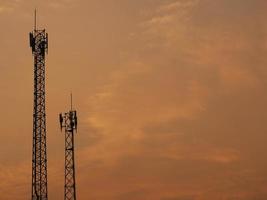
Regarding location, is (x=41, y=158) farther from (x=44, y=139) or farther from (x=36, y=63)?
(x=36, y=63)

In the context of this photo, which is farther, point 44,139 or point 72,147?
point 72,147

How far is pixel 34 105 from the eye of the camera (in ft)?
359

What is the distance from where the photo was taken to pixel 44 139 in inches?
4277

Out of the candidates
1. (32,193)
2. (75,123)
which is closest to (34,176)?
(32,193)

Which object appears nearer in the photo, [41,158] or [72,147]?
[41,158]

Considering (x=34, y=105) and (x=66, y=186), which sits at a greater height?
(x=34, y=105)

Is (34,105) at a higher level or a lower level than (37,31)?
lower

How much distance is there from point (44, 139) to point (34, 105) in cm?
599

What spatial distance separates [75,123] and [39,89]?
1322cm

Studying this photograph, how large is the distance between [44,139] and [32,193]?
9069 mm

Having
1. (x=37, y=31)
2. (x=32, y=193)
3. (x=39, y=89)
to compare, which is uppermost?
(x=37, y=31)

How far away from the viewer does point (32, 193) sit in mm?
106750

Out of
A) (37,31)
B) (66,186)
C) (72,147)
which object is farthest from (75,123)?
(37,31)

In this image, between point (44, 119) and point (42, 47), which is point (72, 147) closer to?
point (44, 119)
